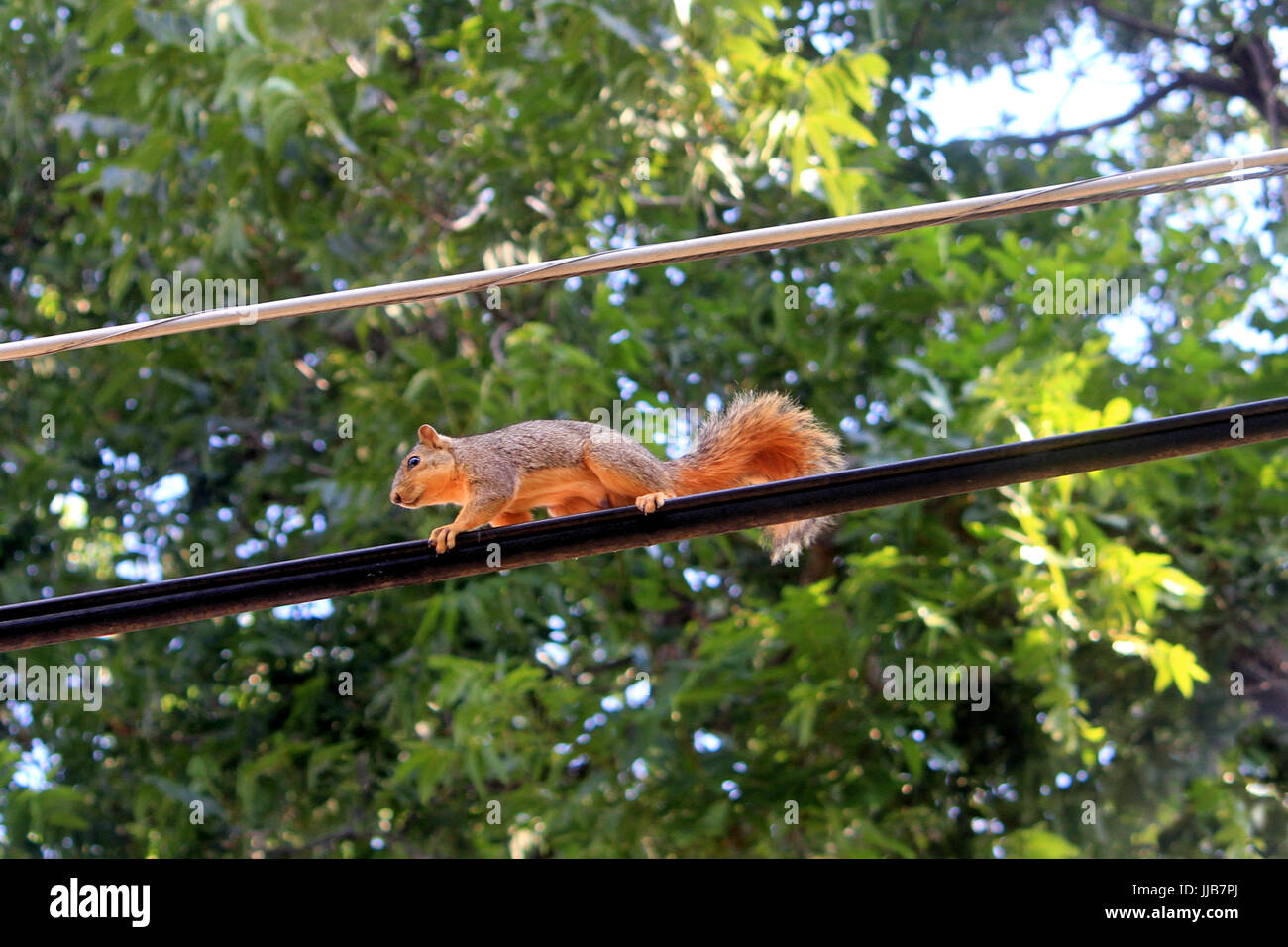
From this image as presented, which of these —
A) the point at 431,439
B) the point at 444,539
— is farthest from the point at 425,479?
the point at 444,539

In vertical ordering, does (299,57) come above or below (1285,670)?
above

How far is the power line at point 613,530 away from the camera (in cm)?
263

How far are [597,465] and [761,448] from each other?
0.56 meters

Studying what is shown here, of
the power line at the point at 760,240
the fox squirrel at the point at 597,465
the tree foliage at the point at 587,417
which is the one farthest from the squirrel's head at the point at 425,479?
the tree foliage at the point at 587,417

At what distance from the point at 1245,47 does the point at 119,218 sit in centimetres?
657

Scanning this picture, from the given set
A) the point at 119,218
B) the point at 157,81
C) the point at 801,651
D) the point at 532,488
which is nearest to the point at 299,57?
the point at 157,81

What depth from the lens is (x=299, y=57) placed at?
19.0ft

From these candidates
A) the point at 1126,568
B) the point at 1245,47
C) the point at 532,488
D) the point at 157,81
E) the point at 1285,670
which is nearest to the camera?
the point at 532,488

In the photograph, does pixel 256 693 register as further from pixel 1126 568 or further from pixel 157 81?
pixel 1126 568

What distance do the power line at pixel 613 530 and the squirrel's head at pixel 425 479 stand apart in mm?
942

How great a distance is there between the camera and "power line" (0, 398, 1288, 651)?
2.63 metres

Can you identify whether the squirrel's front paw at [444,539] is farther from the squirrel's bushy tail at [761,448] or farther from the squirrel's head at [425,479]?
the squirrel's bushy tail at [761,448]

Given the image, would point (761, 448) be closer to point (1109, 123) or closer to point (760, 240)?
point (760, 240)

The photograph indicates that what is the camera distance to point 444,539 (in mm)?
3117
